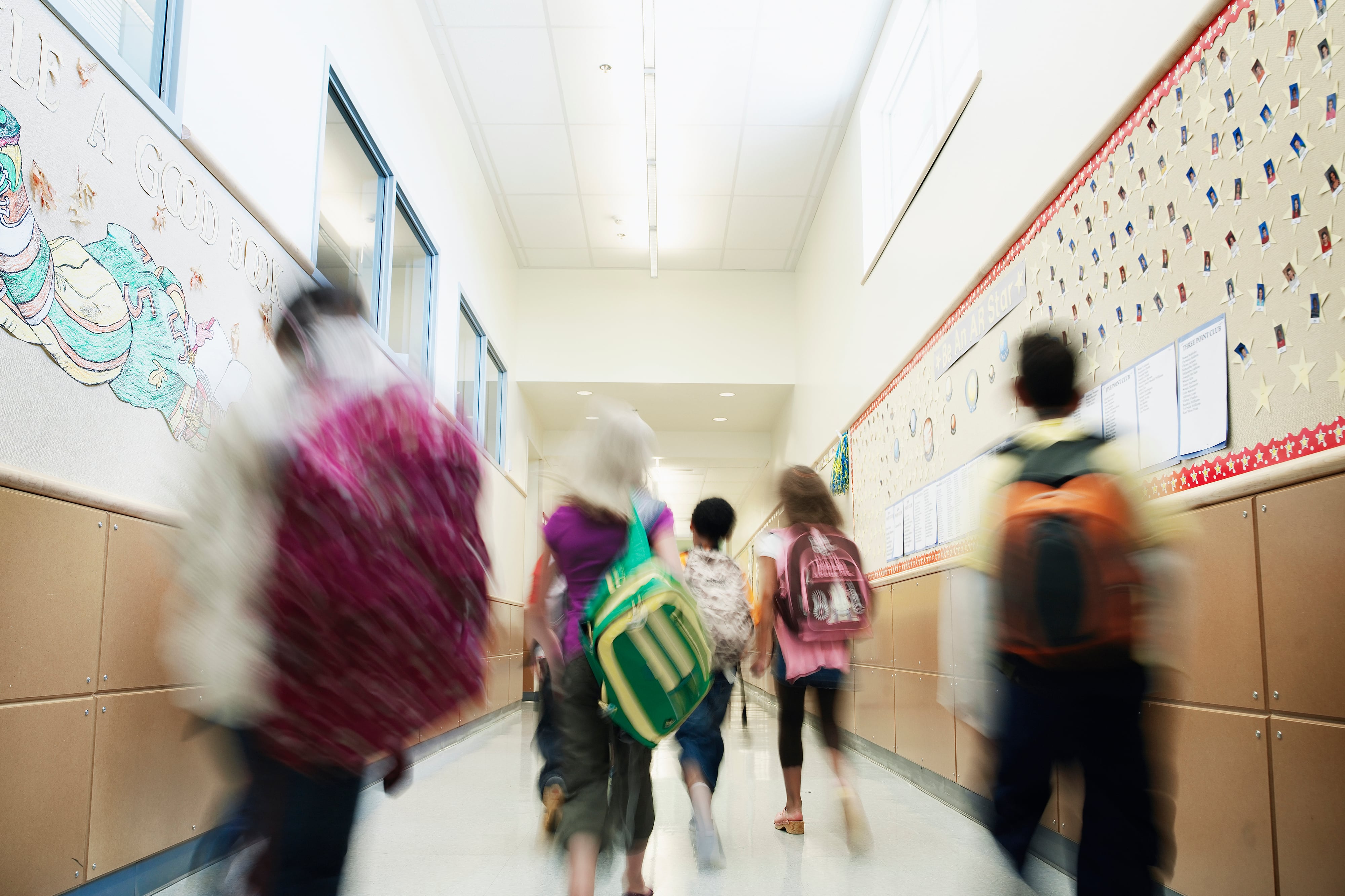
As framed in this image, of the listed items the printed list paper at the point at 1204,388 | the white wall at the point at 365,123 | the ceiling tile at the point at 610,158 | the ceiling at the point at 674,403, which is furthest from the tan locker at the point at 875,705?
the ceiling tile at the point at 610,158

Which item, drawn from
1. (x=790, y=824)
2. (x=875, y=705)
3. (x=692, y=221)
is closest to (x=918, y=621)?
(x=875, y=705)

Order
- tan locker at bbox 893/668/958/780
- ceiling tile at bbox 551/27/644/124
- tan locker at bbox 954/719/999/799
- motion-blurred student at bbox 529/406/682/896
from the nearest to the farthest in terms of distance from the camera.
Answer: motion-blurred student at bbox 529/406/682/896 < tan locker at bbox 954/719/999/799 < tan locker at bbox 893/668/958/780 < ceiling tile at bbox 551/27/644/124

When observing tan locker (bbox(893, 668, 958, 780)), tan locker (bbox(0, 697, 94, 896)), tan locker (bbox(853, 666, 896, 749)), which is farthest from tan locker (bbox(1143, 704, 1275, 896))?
tan locker (bbox(853, 666, 896, 749))

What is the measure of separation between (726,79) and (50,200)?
524 centimetres

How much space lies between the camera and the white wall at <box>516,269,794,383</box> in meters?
9.71

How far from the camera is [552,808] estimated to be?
299cm

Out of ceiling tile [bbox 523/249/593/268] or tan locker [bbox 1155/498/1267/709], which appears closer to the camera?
tan locker [bbox 1155/498/1267/709]

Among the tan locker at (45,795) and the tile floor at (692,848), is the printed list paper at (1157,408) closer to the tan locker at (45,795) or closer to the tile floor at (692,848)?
the tile floor at (692,848)

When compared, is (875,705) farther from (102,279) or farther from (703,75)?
(102,279)

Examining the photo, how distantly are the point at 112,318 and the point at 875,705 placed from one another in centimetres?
461

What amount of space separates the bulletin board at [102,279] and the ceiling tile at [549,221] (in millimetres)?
5484

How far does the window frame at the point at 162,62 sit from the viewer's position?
7.26ft

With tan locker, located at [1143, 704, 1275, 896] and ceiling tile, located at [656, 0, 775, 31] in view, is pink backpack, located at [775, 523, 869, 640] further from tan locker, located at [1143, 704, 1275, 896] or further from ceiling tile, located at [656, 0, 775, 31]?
ceiling tile, located at [656, 0, 775, 31]

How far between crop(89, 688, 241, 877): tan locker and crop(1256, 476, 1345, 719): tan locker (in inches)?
90.8
